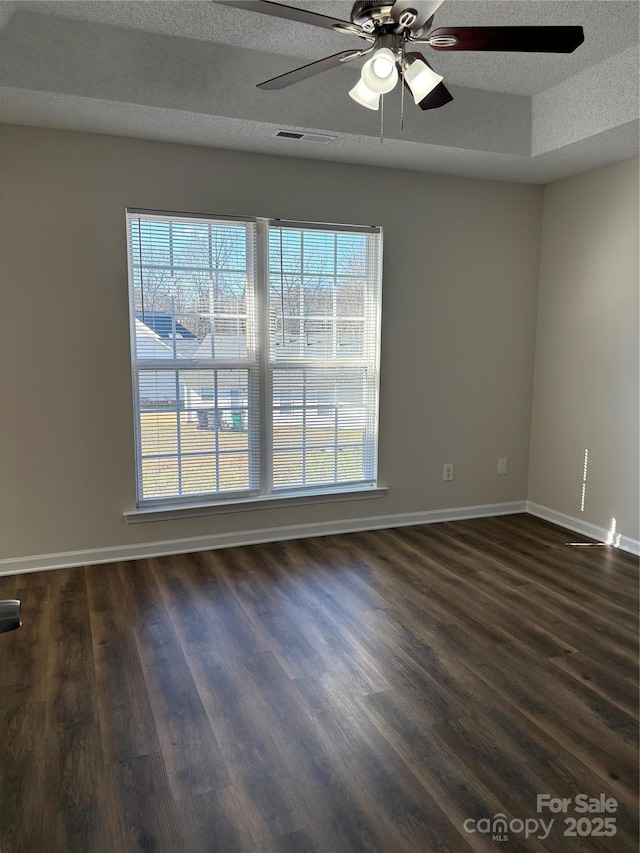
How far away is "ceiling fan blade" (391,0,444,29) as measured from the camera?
5.57ft

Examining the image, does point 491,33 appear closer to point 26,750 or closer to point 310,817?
point 310,817

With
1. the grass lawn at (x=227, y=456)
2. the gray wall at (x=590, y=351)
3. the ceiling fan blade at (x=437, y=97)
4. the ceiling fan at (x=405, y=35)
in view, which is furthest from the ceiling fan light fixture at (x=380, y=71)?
the gray wall at (x=590, y=351)

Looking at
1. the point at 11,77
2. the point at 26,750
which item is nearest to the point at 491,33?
the point at 11,77

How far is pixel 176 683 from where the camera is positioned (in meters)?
2.38

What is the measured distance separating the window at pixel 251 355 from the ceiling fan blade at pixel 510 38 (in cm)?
201

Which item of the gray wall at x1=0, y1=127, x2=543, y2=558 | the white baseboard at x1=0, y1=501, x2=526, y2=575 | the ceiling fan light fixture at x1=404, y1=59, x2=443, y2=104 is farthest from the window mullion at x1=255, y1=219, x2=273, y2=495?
the ceiling fan light fixture at x1=404, y1=59, x2=443, y2=104

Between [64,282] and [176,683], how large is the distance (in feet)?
7.43

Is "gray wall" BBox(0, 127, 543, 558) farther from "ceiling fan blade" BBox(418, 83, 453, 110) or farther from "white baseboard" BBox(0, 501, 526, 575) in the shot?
"ceiling fan blade" BBox(418, 83, 453, 110)

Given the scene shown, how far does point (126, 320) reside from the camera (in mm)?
3502

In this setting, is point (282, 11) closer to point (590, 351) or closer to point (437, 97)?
point (437, 97)

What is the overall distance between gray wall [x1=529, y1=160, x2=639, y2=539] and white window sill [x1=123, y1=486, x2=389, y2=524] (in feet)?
4.56

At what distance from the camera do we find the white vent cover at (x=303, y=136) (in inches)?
128

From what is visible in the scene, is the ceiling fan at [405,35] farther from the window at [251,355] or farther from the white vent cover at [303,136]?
the window at [251,355]

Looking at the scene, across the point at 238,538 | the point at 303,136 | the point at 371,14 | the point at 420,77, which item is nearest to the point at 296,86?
the point at 303,136
